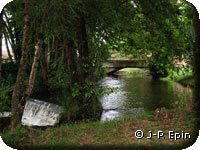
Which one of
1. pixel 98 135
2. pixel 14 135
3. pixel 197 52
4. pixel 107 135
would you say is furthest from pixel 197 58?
pixel 14 135

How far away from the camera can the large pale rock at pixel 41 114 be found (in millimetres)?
7703

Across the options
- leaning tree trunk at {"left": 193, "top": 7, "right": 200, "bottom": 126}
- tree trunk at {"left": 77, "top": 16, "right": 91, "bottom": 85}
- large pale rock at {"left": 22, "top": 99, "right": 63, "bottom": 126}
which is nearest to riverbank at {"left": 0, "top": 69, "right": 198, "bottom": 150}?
leaning tree trunk at {"left": 193, "top": 7, "right": 200, "bottom": 126}

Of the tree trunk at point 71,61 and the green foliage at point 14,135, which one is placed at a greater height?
the tree trunk at point 71,61

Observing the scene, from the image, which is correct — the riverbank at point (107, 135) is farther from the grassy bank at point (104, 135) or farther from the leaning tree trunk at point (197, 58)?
the leaning tree trunk at point (197, 58)

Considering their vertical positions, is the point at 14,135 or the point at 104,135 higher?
the point at 14,135

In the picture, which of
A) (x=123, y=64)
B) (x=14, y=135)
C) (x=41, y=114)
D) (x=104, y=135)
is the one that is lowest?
(x=41, y=114)

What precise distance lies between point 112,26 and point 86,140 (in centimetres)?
410

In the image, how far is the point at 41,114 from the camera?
819cm

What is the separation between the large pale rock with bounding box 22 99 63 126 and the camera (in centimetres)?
770

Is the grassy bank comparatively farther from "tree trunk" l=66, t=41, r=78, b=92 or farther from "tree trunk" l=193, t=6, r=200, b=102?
"tree trunk" l=66, t=41, r=78, b=92

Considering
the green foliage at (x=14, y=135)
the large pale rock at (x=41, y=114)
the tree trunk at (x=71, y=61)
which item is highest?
the tree trunk at (x=71, y=61)

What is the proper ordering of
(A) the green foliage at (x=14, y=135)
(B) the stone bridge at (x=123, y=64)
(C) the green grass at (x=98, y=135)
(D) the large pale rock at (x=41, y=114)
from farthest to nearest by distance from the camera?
(B) the stone bridge at (x=123, y=64) < (D) the large pale rock at (x=41, y=114) < (A) the green foliage at (x=14, y=135) < (C) the green grass at (x=98, y=135)

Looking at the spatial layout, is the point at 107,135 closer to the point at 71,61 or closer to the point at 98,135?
the point at 98,135

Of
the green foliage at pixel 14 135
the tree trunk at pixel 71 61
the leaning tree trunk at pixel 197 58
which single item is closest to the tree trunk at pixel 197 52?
the leaning tree trunk at pixel 197 58
